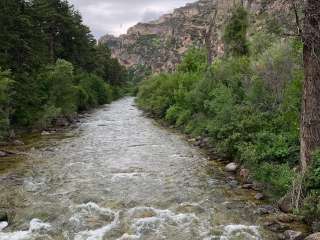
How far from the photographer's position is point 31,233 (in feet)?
34.2

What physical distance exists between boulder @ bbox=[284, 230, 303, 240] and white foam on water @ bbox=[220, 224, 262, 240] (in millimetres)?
661

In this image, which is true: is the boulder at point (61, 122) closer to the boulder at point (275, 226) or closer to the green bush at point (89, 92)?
the green bush at point (89, 92)

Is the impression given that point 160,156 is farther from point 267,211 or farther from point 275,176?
point 267,211

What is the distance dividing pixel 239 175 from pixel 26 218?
→ 8507mm

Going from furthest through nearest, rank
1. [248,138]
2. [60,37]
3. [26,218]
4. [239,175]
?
[60,37], [248,138], [239,175], [26,218]

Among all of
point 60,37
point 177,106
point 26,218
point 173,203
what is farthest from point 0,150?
point 60,37

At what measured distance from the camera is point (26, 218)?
11469 mm

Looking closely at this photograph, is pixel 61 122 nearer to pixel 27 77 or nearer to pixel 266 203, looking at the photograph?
pixel 27 77

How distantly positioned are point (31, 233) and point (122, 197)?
370cm

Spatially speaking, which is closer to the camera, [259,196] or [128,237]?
[128,237]

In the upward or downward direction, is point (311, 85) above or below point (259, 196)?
above

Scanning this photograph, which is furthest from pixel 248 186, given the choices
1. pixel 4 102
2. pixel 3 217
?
pixel 4 102

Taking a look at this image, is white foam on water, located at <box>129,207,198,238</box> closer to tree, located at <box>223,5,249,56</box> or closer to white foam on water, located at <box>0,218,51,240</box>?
white foam on water, located at <box>0,218,51,240</box>

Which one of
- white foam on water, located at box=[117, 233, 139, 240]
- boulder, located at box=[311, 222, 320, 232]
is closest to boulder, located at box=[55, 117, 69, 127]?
white foam on water, located at box=[117, 233, 139, 240]
